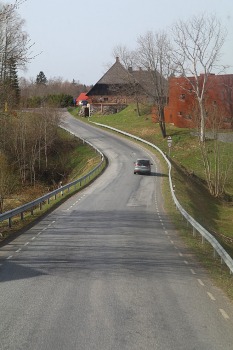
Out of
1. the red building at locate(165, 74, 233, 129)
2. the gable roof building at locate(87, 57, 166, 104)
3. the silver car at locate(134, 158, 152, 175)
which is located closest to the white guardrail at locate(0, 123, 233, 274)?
the silver car at locate(134, 158, 152, 175)

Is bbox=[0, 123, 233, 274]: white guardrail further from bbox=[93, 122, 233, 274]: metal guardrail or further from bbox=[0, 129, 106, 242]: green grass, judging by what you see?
bbox=[0, 129, 106, 242]: green grass

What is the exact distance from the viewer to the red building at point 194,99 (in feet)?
196

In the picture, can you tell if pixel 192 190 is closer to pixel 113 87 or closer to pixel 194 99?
pixel 194 99

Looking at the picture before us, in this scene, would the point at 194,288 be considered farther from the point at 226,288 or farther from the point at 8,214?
the point at 8,214

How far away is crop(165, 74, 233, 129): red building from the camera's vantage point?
59.7 metres

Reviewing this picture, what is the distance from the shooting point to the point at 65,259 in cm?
1271

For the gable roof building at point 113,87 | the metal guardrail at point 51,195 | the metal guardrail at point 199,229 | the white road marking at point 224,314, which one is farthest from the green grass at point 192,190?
the metal guardrail at point 51,195

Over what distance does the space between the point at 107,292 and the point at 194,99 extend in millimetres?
54556

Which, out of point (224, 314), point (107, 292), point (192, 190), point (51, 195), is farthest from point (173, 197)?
point (224, 314)

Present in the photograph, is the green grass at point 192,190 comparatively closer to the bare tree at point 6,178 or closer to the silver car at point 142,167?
the silver car at point 142,167

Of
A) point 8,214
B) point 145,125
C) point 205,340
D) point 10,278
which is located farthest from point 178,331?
point 145,125

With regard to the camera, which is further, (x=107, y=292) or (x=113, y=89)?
(x=113, y=89)

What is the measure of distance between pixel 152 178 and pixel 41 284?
1184 inches

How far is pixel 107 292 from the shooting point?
947 centimetres
